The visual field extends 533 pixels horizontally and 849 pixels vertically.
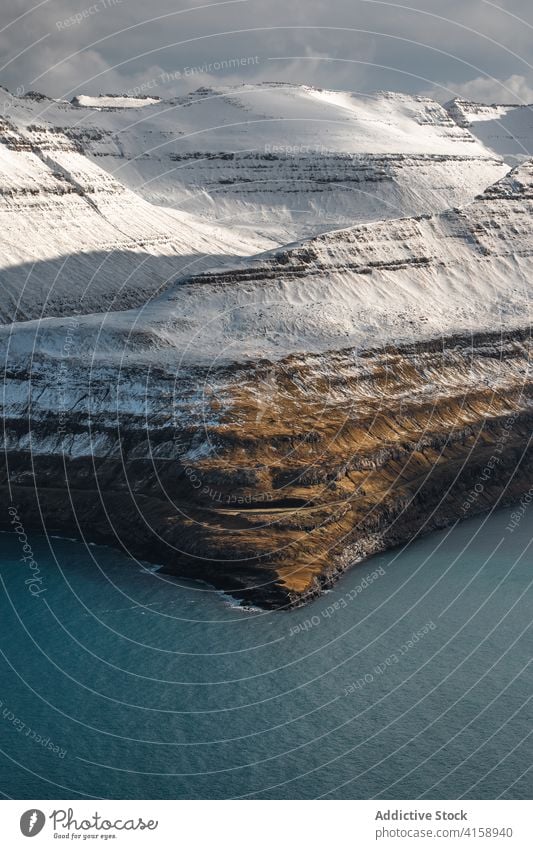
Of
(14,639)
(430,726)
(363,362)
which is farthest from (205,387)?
(430,726)

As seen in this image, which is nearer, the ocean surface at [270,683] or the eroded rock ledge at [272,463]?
the ocean surface at [270,683]

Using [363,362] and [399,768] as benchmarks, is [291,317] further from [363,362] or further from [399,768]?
[399,768]

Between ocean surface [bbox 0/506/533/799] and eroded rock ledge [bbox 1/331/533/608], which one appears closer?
ocean surface [bbox 0/506/533/799]
